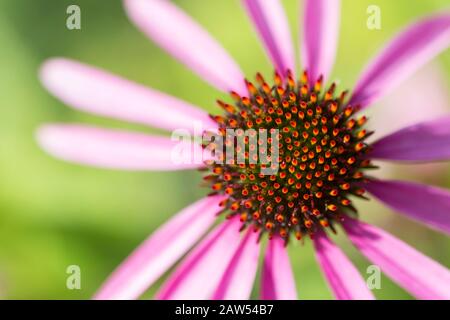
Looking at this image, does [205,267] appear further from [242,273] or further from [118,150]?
[118,150]

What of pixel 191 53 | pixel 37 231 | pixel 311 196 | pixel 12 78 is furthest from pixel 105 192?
pixel 311 196

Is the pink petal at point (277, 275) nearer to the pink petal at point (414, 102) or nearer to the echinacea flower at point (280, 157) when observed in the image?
the echinacea flower at point (280, 157)

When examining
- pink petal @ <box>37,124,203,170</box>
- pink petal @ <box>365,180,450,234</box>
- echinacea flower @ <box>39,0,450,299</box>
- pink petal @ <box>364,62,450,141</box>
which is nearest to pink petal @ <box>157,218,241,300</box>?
echinacea flower @ <box>39,0,450,299</box>

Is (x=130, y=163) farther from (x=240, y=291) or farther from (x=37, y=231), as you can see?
(x=37, y=231)

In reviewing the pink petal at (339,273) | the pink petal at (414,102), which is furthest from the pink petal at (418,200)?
the pink petal at (414,102)

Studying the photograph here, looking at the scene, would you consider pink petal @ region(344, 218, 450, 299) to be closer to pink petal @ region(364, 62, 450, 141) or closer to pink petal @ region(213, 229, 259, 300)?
pink petal @ region(213, 229, 259, 300)

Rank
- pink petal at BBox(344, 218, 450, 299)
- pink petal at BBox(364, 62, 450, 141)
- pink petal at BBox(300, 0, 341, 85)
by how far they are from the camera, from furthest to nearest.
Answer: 1. pink petal at BBox(364, 62, 450, 141)
2. pink petal at BBox(300, 0, 341, 85)
3. pink petal at BBox(344, 218, 450, 299)
